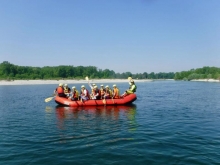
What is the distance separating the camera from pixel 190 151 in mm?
7973

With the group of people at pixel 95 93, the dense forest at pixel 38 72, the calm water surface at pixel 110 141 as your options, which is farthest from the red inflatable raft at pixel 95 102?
the dense forest at pixel 38 72

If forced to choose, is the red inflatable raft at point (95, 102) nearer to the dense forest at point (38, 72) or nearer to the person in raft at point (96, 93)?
the person in raft at point (96, 93)

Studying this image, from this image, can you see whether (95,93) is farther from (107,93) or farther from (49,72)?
(49,72)

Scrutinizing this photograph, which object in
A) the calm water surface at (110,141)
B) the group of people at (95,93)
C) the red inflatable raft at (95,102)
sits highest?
the group of people at (95,93)

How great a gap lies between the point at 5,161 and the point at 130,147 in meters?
4.33

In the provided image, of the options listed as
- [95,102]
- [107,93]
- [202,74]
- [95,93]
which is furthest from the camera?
[202,74]

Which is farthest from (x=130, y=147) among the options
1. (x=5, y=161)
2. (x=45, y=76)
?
(x=45, y=76)

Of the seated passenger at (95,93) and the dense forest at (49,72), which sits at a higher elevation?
the dense forest at (49,72)

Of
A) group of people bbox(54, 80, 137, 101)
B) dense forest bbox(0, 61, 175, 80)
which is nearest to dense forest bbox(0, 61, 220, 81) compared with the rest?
dense forest bbox(0, 61, 175, 80)

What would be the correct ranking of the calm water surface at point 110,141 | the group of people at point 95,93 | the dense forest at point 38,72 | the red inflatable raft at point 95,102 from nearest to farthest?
the calm water surface at point 110,141 → the red inflatable raft at point 95,102 → the group of people at point 95,93 → the dense forest at point 38,72

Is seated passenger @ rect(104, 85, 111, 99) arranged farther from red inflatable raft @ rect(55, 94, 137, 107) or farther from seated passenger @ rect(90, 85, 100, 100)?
seated passenger @ rect(90, 85, 100, 100)

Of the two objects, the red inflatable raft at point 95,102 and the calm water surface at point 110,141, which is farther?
the red inflatable raft at point 95,102

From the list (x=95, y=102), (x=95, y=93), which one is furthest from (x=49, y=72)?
(x=95, y=102)

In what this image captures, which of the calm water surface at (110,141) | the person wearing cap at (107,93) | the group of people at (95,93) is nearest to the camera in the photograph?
the calm water surface at (110,141)
